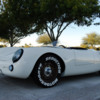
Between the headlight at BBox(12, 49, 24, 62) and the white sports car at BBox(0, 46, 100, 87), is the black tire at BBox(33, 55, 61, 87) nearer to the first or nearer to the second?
the white sports car at BBox(0, 46, 100, 87)

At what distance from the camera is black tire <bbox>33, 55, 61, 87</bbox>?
2277 millimetres

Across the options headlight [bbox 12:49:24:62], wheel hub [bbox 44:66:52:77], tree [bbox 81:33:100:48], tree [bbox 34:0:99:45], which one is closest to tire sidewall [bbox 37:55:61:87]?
wheel hub [bbox 44:66:52:77]

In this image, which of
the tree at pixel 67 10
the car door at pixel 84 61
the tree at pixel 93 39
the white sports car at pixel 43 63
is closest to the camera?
the white sports car at pixel 43 63

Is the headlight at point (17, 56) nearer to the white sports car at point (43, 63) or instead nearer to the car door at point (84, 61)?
the white sports car at point (43, 63)

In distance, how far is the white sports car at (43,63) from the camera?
2188mm

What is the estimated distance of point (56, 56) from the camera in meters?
2.52

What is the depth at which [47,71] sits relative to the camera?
241 cm

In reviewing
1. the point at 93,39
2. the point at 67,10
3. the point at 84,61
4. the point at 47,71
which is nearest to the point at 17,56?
the point at 47,71

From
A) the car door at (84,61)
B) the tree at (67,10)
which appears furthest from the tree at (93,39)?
the car door at (84,61)

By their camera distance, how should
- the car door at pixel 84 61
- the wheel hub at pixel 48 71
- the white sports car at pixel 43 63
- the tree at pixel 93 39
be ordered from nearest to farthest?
1. the white sports car at pixel 43 63
2. the wheel hub at pixel 48 71
3. the car door at pixel 84 61
4. the tree at pixel 93 39

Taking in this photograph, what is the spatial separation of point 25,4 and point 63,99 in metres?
10.3

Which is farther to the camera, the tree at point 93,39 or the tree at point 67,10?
the tree at point 93,39

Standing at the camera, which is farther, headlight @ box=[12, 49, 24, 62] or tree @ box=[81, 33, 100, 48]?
tree @ box=[81, 33, 100, 48]

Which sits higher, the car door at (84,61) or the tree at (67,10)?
the tree at (67,10)
